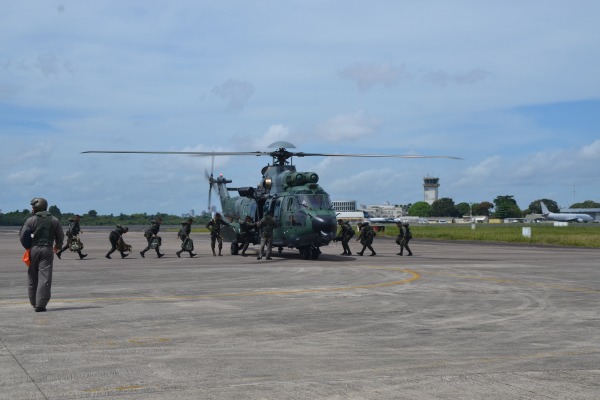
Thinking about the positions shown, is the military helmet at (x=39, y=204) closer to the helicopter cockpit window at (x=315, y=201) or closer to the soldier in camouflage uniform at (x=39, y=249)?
the soldier in camouflage uniform at (x=39, y=249)

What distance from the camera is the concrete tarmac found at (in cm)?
709

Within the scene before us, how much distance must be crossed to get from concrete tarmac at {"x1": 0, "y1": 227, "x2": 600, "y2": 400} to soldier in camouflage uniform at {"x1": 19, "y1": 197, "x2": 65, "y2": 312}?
0.47m

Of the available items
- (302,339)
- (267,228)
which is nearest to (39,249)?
(302,339)

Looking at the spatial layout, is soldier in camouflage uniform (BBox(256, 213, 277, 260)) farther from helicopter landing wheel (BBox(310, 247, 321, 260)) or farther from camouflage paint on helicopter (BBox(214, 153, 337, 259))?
helicopter landing wheel (BBox(310, 247, 321, 260))

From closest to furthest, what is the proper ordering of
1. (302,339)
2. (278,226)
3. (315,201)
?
→ (302,339), (315,201), (278,226)

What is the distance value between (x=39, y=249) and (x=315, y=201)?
15947mm

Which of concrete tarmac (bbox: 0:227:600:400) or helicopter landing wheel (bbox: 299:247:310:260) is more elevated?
helicopter landing wheel (bbox: 299:247:310:260)

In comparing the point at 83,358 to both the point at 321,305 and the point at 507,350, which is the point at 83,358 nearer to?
the point at 507,350

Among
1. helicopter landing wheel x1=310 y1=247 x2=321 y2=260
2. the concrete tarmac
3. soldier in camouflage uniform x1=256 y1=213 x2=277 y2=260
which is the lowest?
the concrete tarmac

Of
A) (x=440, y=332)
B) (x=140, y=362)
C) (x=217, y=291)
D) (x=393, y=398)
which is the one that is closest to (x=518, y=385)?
(x=393, y=398)

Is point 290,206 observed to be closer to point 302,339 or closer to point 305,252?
point 305,252

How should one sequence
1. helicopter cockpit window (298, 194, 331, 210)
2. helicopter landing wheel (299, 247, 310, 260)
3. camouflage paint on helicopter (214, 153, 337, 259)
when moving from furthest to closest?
1. helicopter landing wheel (299, 247, 310, 260)
2. helicopter cockpit window (298, 194, 331, 210)
3. camouflage paint on helicopter (214, 153, 337, 259)

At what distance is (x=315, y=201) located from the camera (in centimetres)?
2802

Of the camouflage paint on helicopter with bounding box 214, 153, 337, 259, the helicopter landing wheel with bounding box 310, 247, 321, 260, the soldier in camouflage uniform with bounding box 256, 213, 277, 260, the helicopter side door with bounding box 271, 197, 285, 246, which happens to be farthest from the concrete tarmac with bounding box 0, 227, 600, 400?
the helicopter side door with bounding box 271, 197, 285, 246
